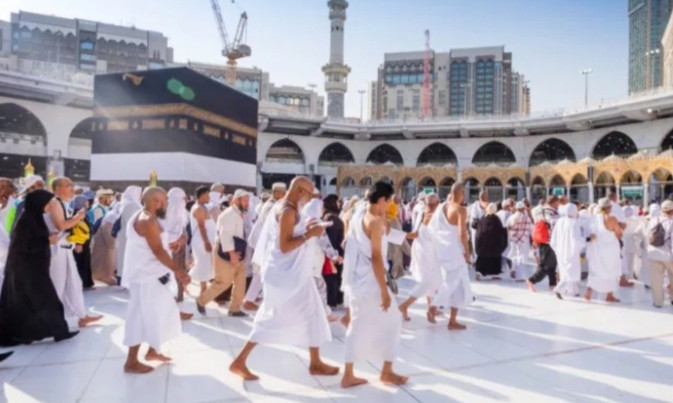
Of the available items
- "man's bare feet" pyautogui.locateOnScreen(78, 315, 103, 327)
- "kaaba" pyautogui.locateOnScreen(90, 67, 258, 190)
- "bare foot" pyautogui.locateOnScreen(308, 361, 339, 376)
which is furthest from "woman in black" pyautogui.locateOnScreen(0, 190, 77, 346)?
"kaaba" pyautogui.locateOnScreen(90, 67, 258, 190)

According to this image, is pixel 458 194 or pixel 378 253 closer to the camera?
pixel 378 253

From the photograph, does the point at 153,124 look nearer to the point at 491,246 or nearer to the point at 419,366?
the point at 491,246

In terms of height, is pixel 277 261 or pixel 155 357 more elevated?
pixel 277 261

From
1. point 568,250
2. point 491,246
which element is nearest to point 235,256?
point 568,250

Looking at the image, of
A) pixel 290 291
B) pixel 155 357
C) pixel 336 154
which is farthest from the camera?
pixel 336 154

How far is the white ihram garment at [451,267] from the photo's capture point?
448 cm

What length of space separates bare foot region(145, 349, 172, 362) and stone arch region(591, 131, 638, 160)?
3479cm

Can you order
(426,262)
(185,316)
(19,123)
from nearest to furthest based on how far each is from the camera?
1. (426,262)
2. (185,316)
3. (19,123)

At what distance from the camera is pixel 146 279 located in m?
3.25

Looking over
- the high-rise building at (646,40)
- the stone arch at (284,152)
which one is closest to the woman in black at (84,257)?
the stone arch at (284,152)

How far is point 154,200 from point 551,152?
38.9 metres

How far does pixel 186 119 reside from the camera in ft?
59.2

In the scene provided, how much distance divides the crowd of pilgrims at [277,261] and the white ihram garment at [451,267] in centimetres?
1

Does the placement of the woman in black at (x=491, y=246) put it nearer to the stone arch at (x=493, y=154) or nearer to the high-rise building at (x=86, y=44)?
the stone arch at (x=493, y=154)
